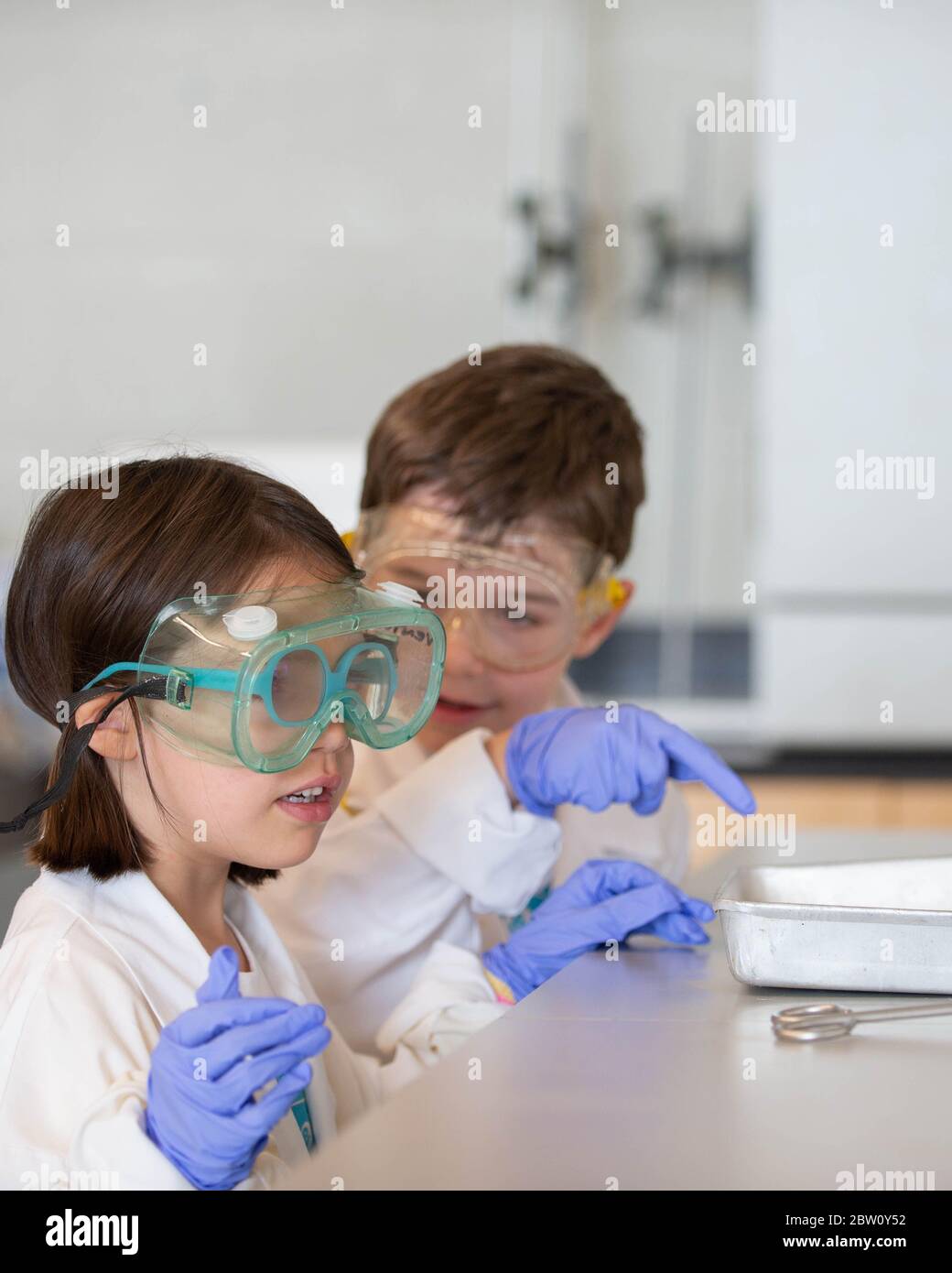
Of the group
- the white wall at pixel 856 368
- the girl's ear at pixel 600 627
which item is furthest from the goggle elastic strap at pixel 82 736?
the white wall at pixel 856 368

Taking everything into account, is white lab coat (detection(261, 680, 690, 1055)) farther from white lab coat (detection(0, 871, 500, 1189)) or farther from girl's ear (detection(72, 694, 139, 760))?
girl's ear (detection(72, 694, 139, 760))

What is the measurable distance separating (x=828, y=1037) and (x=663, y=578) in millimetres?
2744

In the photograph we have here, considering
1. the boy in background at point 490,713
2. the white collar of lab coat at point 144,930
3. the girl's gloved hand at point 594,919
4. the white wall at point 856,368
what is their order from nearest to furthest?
the white collar of lab coat at point 144,930 → the girl's gloved hand at point 594,919 → the boy in background at point 490,713 → the white wall at point 856,368

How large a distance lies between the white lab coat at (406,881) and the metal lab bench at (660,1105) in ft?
1.37

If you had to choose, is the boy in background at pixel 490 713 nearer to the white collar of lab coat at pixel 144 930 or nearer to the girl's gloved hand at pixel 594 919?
the girl's gloved hand at pixel 594 919

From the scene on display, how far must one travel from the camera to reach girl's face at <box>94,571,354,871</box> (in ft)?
3.58

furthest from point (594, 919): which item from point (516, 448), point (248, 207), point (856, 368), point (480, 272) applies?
point (248, 207)

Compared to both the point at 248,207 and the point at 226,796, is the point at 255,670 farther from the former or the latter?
the point at 248,207

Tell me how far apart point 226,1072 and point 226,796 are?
308 mm

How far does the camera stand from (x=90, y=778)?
1131 mm

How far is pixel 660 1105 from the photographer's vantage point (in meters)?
0.80

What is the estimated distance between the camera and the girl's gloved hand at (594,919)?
1.30 m

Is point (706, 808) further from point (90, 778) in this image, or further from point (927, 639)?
point (90, 778)
